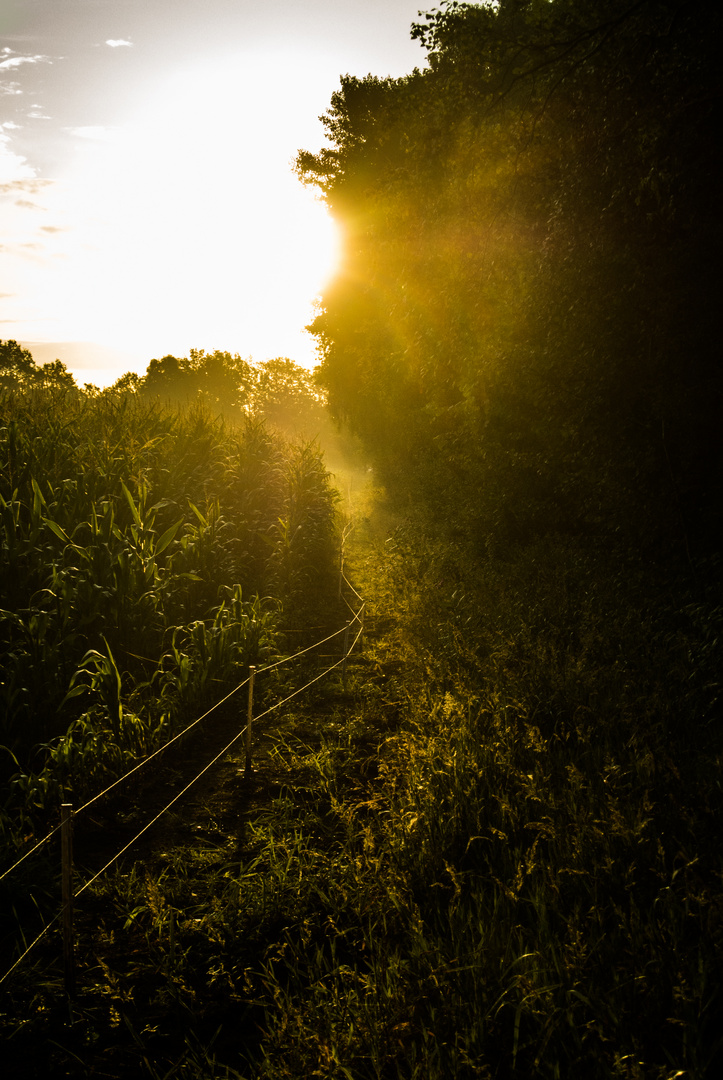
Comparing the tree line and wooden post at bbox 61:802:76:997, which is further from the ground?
the tree line

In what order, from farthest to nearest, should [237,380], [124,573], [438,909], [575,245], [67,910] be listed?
[237,380] → [575,245] → [124,573] → [438,909] → [67,910]

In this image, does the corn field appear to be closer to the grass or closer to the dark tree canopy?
the grass

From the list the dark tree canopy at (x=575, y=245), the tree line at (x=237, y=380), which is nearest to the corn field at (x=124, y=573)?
the dark tree canopy at (x=575, y=245)

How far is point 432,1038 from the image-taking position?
7.60 feet

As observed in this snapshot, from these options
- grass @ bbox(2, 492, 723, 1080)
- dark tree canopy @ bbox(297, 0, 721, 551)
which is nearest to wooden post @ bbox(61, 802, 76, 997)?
grass @ bbox(2, 492, 723, 1080)

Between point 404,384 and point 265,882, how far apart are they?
62.4 feet

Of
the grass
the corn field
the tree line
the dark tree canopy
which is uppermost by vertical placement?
the tree line

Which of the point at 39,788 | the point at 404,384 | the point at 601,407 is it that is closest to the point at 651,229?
the point at 601,407

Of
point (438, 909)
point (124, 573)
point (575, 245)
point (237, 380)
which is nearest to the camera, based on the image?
point (438, 909)

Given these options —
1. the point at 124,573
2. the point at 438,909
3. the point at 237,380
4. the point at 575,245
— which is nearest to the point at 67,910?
the point at 438,909

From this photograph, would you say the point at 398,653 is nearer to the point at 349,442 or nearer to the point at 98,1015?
the point at 98,1015

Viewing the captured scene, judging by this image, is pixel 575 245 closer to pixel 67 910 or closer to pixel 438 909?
pixel 438 909

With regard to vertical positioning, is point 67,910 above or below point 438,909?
above

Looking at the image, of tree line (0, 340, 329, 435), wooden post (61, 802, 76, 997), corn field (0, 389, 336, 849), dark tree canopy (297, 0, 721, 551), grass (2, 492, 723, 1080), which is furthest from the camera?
tree line (0, 340, 329, 435)
